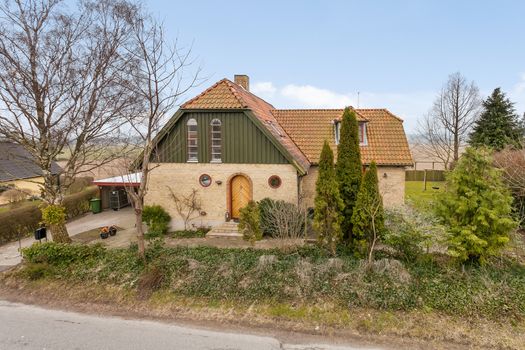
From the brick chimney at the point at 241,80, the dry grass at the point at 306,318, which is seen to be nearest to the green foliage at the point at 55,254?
the dry grass at the point at 306,318

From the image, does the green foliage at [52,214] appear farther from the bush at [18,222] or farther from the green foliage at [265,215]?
the green foliage at [265,215]

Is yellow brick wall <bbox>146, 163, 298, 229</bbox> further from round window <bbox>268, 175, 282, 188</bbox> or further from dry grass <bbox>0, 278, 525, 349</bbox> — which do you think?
dry grass <bbox>0, 278, 525, 349</bbox>

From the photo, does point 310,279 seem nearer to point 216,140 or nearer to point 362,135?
point 216,140

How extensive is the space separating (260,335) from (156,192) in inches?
395

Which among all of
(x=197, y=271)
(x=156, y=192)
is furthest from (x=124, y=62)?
(x=197, y=271)

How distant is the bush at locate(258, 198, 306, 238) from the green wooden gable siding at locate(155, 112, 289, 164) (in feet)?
7.21

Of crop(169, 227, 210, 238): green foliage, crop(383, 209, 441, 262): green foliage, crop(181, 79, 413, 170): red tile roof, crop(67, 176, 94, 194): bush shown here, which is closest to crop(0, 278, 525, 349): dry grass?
crop(383, 209, 441, 262): green foliage

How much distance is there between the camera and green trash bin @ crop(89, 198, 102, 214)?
20464mm

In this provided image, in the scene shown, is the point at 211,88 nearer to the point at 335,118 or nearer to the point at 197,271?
the point at 335,118

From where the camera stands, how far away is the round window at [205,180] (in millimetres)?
14695

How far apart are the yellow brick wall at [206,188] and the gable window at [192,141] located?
1.36 feet

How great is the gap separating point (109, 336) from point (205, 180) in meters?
8.57

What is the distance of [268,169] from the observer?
14.2m

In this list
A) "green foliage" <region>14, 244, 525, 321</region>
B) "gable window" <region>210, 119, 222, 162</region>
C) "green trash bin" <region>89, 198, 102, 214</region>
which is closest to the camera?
"green foliage" <region>14, 244, 525, 321</region>
